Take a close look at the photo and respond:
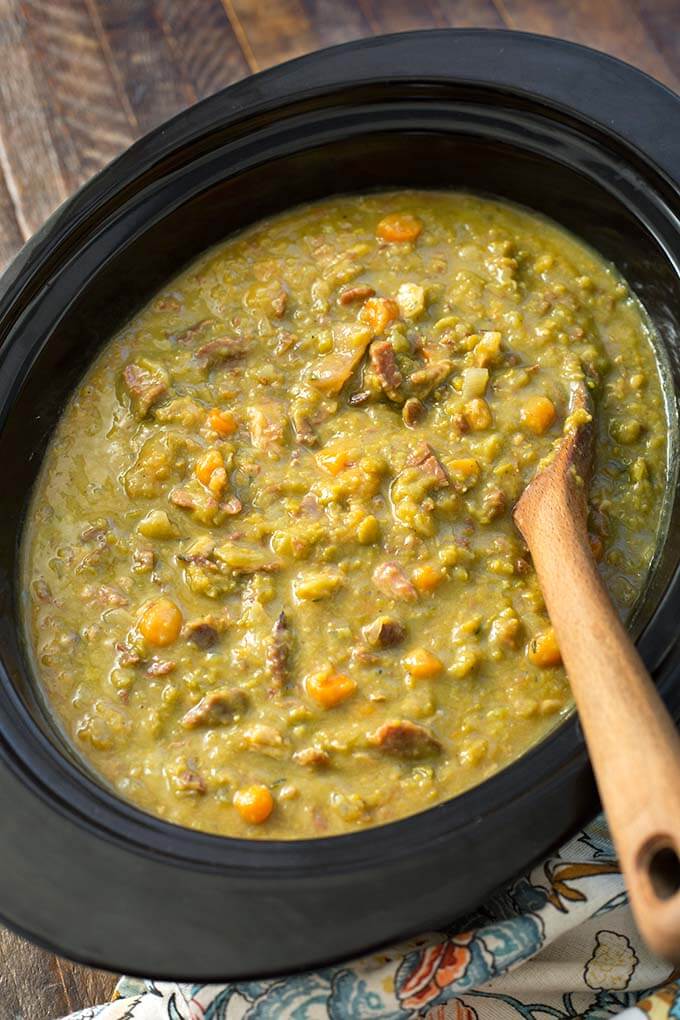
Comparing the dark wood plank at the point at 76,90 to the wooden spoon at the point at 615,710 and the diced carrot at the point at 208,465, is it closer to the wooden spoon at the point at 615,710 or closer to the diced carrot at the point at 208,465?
the diced carrot at the point at 208,465

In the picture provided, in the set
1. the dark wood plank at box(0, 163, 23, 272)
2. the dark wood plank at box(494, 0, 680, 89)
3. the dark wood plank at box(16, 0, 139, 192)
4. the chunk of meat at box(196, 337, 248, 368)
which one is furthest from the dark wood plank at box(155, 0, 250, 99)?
the chunk of meat at box(196, 337, 248, 368)

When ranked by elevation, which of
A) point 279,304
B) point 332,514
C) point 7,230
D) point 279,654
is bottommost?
point 279,654

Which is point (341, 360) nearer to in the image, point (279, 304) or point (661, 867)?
point (279, 304)

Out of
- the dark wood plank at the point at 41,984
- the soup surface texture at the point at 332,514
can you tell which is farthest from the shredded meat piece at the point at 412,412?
the dark wood plank at the point at 41,984

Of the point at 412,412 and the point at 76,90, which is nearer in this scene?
the point at 412,412

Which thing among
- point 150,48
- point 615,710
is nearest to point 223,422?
point 615,710


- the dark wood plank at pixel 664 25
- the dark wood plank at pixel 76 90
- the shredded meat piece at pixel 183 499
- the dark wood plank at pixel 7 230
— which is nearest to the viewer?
the shredded meat piece at pixel 183 499

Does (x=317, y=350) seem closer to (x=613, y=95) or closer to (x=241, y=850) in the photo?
(x=613, y=95)
